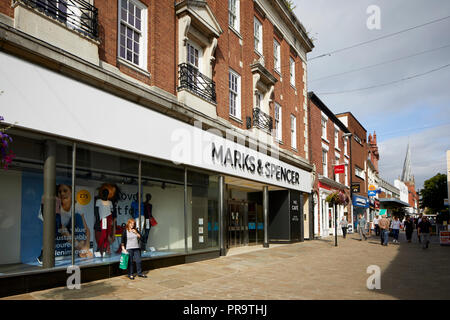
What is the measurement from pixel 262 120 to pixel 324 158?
12.1 meters

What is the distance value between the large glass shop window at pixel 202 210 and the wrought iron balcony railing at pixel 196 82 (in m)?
2.91

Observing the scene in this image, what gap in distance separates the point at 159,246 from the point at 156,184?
1.94 meters

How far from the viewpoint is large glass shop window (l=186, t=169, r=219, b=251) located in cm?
1234

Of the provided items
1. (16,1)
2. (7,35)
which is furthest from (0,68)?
(16,1)

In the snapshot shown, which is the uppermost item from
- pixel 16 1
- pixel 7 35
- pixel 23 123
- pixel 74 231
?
pixel 16 1

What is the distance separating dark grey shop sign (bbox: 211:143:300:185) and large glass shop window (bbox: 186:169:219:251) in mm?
855

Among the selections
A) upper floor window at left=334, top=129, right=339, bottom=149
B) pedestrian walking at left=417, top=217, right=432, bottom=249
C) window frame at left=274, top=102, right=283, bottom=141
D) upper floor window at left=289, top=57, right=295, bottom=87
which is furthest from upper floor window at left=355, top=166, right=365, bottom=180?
window frame at left=274, top=102, right=283, bottom=141

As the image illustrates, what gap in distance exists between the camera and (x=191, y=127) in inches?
480

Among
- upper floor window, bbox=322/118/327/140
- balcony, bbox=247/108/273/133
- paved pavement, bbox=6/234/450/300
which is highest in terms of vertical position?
upper floor window, bbox=322/118/327/140

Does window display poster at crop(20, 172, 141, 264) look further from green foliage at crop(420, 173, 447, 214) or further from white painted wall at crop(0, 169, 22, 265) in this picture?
green foliage at crop(420, 173, 447, 214)

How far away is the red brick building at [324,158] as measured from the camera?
82.3 ft
